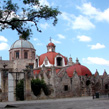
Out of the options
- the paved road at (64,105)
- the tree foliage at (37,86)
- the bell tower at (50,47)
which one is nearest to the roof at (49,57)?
the bell tower at (50,47)

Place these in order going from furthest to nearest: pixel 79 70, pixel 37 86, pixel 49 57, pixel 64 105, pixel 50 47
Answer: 1. pixel 50 47
2. pixel 49 57
3. pixel 79 70
4. pixel 37 86
5. pixel 64 105

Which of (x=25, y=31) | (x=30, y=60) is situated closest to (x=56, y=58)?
(x=30, y=60)

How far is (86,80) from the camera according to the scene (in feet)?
150

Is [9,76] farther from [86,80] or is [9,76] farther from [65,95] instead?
[86,80]

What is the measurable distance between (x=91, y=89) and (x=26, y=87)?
19360 mm

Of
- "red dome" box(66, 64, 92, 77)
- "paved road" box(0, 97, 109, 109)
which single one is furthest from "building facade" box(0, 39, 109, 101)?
"paved road" box(0, 97, 109, 109)

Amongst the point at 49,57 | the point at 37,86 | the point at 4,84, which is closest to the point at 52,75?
the point at 37,86

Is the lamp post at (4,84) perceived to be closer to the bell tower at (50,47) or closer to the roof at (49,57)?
the roof at (49,57)

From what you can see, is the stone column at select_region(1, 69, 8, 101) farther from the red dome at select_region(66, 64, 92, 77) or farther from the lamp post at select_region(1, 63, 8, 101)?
the red dome at select_region(66, 64, 92, 77)

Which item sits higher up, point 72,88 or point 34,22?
point 34,22

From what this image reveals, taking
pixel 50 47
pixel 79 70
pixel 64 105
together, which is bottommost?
pixel 64 105

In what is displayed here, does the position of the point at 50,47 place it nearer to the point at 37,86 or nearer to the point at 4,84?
the point at 37,86

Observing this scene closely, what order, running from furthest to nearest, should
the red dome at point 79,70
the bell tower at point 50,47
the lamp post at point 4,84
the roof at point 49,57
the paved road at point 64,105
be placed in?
the bell tower at point 50,47, the roof at point 49,57, the red dome at point 79,70, the lamp post at point 4,84, the paved road at point 64,105

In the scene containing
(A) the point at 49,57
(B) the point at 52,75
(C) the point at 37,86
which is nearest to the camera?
(C) the point at 37,86
